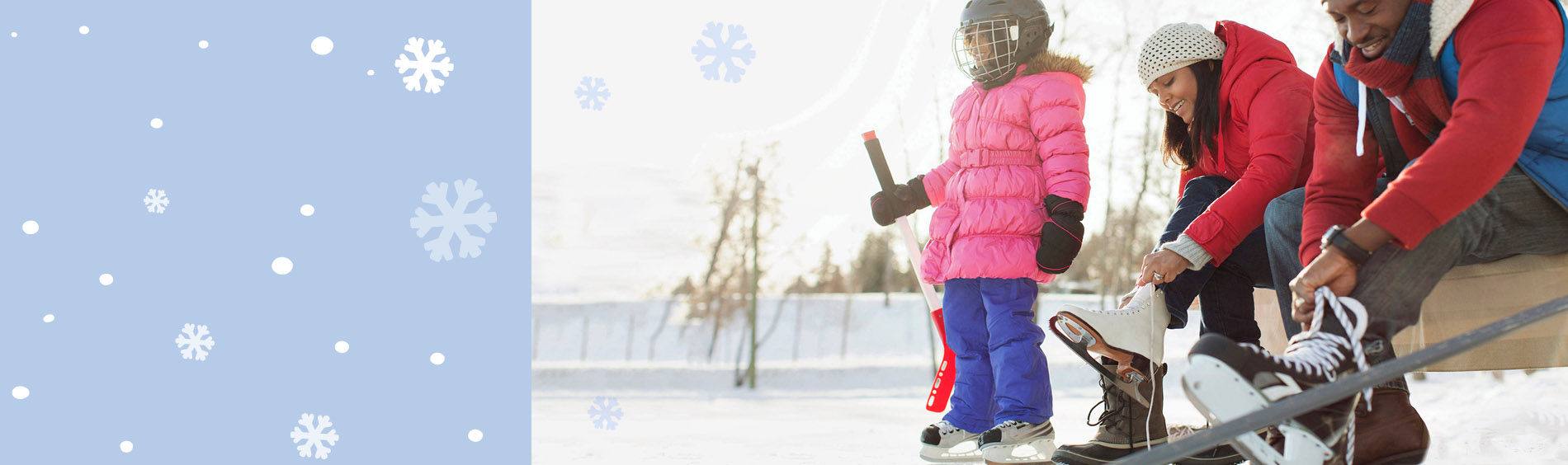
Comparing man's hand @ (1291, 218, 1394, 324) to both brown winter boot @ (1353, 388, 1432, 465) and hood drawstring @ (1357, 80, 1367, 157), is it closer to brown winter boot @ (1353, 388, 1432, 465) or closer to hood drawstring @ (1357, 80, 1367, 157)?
brown winter boot @ (1353, 388, 1432, 465)

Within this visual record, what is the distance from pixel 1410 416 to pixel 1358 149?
1.22 feet

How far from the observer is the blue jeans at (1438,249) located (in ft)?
4.06

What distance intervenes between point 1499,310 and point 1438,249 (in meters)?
0.32

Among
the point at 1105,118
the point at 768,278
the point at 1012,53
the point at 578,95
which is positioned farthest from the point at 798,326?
the point at 1012,53

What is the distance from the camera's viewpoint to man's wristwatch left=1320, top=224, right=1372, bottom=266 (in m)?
1.24

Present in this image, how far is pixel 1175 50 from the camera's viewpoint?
1.92 m
